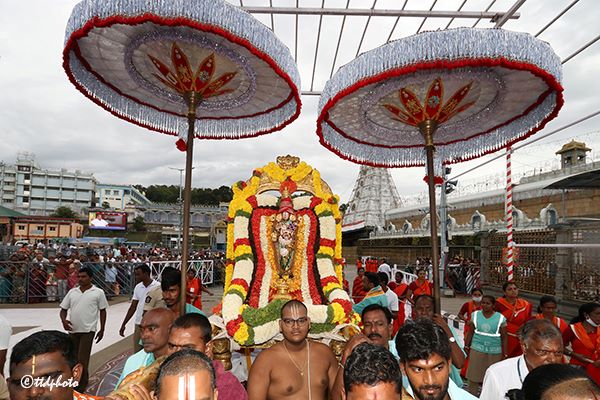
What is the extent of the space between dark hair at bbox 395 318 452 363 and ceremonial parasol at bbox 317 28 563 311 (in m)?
1.66

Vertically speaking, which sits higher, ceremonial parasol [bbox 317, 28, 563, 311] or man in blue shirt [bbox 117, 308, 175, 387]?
ceremonial parasol [bbox 317, 28, 563, 311]

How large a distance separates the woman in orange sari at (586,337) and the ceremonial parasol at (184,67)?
4.35 metres

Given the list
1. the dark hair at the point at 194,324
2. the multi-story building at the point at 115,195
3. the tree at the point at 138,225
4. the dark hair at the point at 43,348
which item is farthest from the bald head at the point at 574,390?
the multi-story building at the point at 115,195

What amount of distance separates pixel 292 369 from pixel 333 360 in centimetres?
42

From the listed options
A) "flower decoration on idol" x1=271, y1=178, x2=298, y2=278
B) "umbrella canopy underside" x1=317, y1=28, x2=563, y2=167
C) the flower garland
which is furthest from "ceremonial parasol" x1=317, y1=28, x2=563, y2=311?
"flower decoration on idol" x1=271, y1=178, x2=298, y2=278

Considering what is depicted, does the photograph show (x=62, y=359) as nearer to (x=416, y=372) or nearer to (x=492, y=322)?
(x=416, y=372)

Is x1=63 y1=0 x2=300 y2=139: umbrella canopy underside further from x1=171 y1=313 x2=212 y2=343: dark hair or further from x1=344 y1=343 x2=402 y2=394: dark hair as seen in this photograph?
x1=344 y1=343 x2=402 y2=394: dark hair

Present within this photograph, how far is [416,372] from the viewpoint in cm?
244

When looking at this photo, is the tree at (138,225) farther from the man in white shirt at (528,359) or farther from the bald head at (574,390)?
the bald head at (574,390)

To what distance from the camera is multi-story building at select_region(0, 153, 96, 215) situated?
9325 cm

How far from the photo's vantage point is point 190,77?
4668mm

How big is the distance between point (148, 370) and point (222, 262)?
70.4 feet

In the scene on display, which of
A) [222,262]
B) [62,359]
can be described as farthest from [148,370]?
[222,262]

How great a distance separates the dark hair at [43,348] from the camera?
221 centimetres
